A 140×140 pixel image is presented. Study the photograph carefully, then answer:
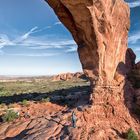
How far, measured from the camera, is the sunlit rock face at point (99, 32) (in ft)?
94.1

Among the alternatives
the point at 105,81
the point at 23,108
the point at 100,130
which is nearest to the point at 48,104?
the point at 23,108

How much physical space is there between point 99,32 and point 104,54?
1.96m

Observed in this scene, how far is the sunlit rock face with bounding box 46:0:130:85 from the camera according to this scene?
2867cm

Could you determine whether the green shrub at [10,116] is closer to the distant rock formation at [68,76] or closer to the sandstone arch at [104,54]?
the sandstone arch at [104,54]

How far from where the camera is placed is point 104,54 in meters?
30.2

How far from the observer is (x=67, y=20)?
3158 cm

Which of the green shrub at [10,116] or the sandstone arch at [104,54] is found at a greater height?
the sandstone arch at [104,54]

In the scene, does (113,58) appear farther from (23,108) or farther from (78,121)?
(23,108)

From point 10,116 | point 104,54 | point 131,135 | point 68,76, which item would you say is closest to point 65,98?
point 10,116

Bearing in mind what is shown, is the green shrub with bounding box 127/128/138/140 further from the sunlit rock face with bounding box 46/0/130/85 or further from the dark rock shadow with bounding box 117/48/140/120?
the sunlit rock face with bounding box 46/0/130/85

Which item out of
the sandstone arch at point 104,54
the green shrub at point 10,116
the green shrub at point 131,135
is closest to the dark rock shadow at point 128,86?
the sandstone arch at point 104,54

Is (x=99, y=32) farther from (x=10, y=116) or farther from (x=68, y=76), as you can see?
(x=68, y=76)

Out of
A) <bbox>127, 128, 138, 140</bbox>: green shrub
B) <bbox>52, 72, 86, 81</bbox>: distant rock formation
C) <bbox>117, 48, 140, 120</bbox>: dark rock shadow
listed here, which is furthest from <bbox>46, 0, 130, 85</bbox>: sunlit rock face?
<bbox>52, 72, 86, 81</bbox>: distant rock formation

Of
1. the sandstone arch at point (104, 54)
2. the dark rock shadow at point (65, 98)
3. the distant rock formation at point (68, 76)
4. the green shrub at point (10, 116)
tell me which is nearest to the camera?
the sandstone arch at point (104, 54)
